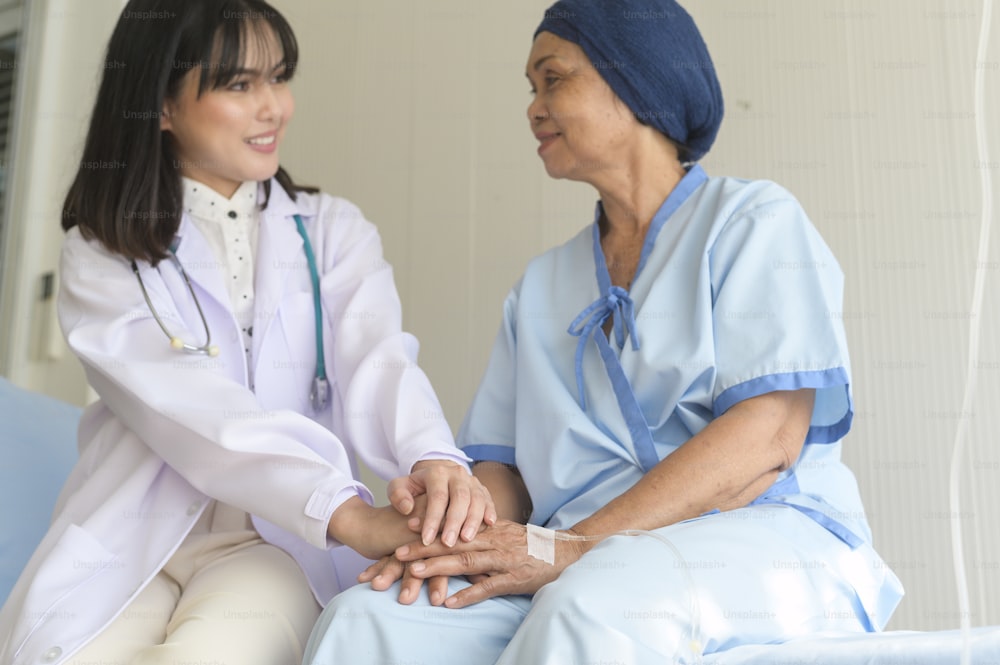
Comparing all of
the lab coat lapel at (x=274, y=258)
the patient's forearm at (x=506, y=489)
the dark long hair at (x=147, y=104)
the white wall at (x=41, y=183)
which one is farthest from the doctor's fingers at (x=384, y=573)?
the white wall at (x=41, y=183)

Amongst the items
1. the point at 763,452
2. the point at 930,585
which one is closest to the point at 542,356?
Answer: the point at 763,452

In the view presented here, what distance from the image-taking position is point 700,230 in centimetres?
154

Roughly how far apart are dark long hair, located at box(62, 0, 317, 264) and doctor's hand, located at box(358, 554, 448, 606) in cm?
63

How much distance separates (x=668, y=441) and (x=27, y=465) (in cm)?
118

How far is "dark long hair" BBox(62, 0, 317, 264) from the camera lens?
1621 mm

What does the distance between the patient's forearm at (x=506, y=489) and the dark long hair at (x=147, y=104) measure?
0.59 meters

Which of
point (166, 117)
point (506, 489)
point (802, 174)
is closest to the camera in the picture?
point (506, 489)

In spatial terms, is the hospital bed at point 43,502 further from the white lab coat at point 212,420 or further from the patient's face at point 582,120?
the patient's face at point 582,120

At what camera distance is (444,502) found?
1282 mm

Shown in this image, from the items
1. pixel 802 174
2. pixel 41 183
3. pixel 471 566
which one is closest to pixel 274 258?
pixel 471 566

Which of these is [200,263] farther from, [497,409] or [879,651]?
[879,651]

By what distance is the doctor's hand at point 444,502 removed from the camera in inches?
49.6

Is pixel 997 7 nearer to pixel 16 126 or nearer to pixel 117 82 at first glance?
pixel 117 82

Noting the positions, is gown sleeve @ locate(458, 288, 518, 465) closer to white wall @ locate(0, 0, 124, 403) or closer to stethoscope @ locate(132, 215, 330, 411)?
stethoscope @ locate(132, 215, 330, 411)
